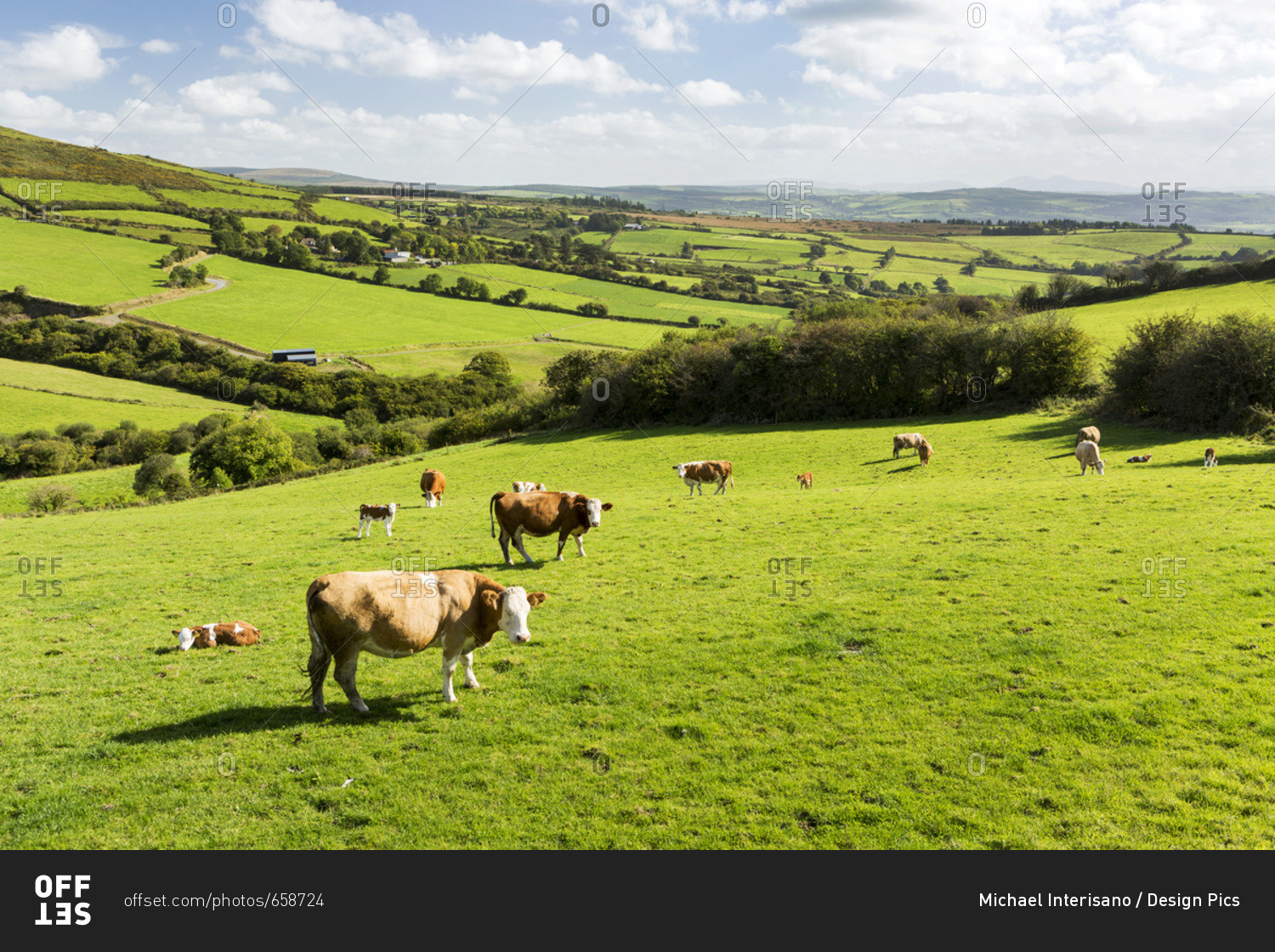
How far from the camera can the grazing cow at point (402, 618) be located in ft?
29.8

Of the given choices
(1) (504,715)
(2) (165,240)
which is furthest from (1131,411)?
(2) (165,240)

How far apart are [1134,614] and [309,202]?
490ft

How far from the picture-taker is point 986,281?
97.4m

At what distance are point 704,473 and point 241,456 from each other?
33366 millimetres

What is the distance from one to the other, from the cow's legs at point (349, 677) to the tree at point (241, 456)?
137ft

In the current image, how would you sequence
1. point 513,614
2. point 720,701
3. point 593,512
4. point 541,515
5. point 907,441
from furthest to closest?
point 907,441
point 593,512
point 541,515
point 720,701
point 513,614

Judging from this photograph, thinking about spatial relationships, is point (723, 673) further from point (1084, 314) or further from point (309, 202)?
point (309, 202)

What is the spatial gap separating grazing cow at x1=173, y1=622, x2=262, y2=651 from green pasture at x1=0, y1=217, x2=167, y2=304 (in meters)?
100

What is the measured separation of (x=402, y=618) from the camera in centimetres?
928

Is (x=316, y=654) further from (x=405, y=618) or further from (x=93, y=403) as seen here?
(x=93, y=403)

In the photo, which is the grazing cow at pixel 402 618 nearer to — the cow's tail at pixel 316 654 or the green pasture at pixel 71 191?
the cow's tail at pixel 316 654

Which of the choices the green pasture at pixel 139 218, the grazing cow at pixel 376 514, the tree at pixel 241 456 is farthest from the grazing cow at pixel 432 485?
the green pasture at pixel 139 218
